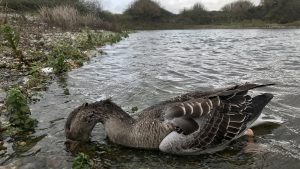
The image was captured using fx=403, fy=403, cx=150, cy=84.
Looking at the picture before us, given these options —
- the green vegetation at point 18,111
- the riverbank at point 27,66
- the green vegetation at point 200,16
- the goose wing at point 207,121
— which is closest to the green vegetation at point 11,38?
the riverbank at point 27,66

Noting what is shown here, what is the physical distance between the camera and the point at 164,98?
10.9m

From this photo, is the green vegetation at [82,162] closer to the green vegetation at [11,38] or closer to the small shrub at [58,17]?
the green vegetation at [11,38]

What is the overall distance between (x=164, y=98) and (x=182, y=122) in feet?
13.9

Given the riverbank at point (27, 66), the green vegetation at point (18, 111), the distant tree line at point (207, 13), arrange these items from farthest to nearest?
the distant tree line at point (207, 13)
the riverbank at point (27, 66)
the green vegetation at point (18, 111)

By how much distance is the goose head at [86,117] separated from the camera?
724 centimetres

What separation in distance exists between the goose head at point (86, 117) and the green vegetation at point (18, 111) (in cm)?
98

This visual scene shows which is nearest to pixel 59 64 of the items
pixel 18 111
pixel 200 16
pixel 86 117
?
pixel 18 111

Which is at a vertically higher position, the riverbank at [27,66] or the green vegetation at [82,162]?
the riverbank at [27,66]

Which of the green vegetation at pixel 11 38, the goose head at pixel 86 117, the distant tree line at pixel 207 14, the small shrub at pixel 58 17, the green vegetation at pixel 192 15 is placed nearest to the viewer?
the goose head at pixel 86 117

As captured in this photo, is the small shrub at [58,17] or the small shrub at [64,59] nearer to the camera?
the small shrub at [64,59]

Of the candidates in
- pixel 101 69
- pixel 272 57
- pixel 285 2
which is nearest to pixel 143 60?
pixel 101 69

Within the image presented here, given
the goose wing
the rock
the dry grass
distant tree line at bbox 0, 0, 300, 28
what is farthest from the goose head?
distant tree line at bbox 0, 0, 300, 28

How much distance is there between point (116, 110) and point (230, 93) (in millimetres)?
2107

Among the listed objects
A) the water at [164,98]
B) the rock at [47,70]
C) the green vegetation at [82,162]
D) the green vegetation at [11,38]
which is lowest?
the water at [164,98]
